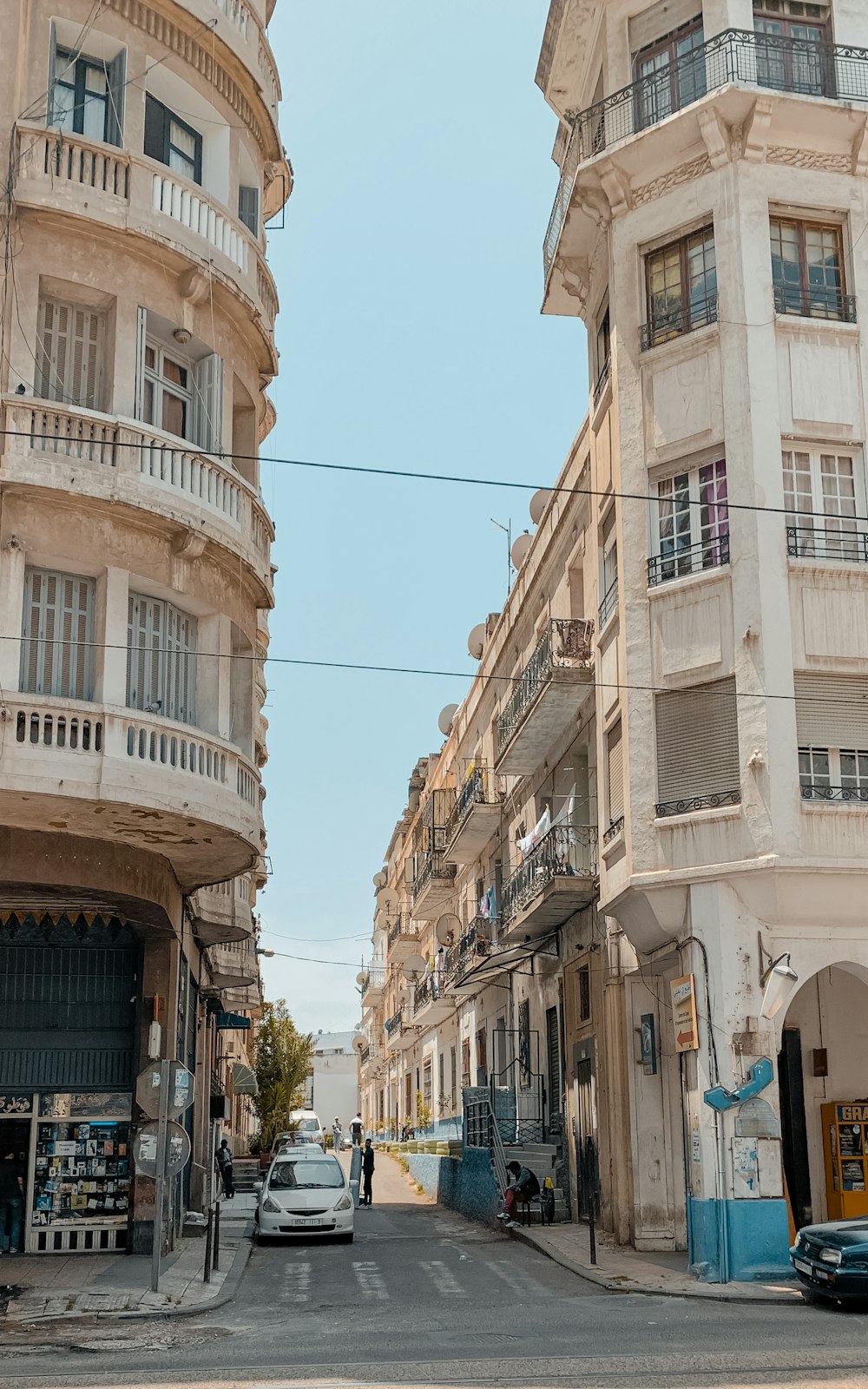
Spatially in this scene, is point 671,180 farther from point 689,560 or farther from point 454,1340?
point 454,1340

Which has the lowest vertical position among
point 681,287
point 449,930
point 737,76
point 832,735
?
point 449,930

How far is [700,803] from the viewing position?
20.8 metres

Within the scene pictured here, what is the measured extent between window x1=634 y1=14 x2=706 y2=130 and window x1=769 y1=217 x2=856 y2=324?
2534 millimetres

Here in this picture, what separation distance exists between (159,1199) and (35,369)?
9.93m

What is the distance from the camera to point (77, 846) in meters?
19.0

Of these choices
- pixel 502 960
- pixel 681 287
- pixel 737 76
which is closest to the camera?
pixel 737 76

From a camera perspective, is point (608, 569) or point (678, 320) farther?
point (608, 569)

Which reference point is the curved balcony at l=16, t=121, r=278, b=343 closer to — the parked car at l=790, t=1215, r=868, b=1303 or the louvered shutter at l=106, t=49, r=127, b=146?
the louvered shutter at l=106, t=49, r=127, b=146

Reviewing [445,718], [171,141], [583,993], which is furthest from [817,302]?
[445,718]

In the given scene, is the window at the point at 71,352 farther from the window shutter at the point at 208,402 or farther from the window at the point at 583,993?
the window at the point at 583,993

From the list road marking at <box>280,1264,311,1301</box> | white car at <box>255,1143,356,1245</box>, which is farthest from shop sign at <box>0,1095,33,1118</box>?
white car at <box>255,1143,356,1245</box>

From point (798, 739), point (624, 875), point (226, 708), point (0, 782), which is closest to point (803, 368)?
point (798, 739)

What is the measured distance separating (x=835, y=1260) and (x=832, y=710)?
7.76m

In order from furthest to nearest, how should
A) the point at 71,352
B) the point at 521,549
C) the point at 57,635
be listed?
the point at 521,549 → the point at 71,352 → the point at 57,635
